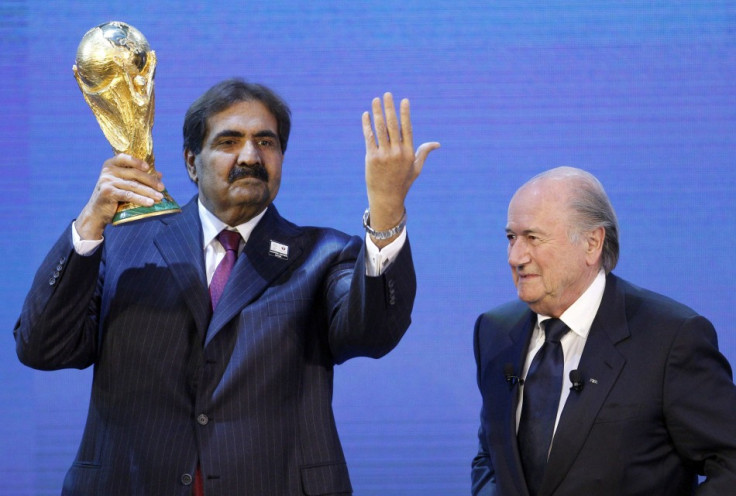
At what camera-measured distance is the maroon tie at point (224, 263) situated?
256 cm

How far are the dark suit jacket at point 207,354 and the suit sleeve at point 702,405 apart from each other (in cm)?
62

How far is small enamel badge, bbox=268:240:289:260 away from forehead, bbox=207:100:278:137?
30cm

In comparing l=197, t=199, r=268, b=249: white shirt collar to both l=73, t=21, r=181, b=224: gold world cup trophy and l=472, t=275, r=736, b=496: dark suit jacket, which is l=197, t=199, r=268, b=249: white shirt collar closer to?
l=73, t=21, r=181, b=224: gold world cup trophy

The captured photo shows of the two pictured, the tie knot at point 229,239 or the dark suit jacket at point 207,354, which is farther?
the tie knot at point 229,239

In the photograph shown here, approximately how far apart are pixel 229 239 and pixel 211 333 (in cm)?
30

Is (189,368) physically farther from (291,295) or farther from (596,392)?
(596,392)

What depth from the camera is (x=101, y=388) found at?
2508 millimetres

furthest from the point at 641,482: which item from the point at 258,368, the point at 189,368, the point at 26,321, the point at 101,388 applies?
the point at 26,321

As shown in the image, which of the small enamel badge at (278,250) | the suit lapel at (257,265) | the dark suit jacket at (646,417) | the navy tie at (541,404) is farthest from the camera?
the small enamel badge at (278,250)

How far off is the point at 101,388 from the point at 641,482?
1282mm

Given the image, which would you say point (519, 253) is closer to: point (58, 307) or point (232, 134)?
point (232, 134)

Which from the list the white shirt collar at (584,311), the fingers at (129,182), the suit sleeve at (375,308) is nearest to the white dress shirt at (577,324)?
the white shirt collar at (584,311)

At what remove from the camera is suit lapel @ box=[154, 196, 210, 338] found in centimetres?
250

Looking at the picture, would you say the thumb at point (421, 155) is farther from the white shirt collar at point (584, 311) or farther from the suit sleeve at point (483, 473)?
the suit sleeve at point (483, 473)
